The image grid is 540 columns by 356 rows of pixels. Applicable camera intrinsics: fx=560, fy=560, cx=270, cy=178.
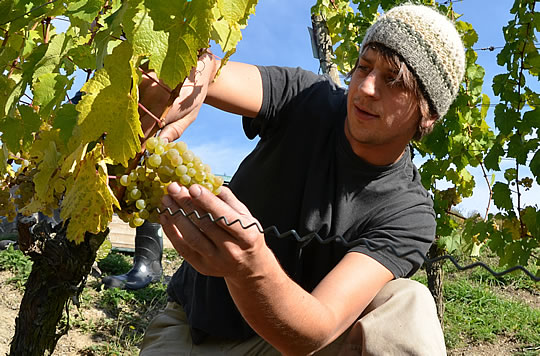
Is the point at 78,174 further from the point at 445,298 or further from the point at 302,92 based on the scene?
the point at 445,298

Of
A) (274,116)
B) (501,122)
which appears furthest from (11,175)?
(501,122)

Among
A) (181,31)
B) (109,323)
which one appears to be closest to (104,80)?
(181,31)

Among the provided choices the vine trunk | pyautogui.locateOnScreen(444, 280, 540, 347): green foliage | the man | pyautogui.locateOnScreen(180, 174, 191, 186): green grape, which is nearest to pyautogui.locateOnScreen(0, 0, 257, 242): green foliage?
pyautogui.locateOnScreen(180, 174, 191, 186): green grape

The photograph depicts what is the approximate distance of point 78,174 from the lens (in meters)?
1.10

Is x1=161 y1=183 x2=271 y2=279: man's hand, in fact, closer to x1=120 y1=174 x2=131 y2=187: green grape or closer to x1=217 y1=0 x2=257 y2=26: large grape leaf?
x1=120 y1=174 x2=131 y2=187: green grape

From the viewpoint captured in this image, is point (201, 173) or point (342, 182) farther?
point (342, 182)

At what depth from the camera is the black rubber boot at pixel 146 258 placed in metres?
5.05

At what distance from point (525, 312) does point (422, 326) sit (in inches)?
144

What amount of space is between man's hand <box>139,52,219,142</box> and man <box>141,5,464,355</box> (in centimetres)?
32

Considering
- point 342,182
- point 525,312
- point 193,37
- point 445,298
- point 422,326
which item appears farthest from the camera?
point 445,298

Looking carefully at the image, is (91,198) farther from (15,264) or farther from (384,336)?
(15,264)

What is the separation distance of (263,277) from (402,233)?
0.75 m

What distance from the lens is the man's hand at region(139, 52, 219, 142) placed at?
1181mm

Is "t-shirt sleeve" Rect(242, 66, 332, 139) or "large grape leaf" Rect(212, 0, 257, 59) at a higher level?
"large grape leaf" Rect(212, 0, 257, 59)
